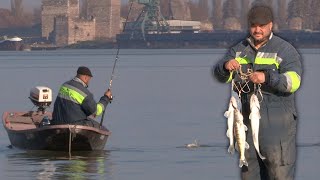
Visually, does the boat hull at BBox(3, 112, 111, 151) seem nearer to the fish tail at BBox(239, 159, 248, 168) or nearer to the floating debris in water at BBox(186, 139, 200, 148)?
the floating debris in water at BBox(186, 139, 200, 148)

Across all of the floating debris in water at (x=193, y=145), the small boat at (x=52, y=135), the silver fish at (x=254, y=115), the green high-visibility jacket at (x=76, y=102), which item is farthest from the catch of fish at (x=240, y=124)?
the floating debris in water at (x=193, y=145)

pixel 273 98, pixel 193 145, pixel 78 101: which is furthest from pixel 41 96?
pixel 273 98

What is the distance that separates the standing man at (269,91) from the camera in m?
9.51

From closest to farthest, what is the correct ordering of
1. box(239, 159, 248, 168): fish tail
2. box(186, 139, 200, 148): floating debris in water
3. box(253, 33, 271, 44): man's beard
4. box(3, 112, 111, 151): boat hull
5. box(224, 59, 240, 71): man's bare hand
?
box(224, 59, 240, 71): man's bare hand
box(239, 159, 248, 168): fish tail
box(253, 33, 271, 44): man's beard
box(3, 112, 111, 151): boat hull
box(186, 139, 200, 148): floating debris in water

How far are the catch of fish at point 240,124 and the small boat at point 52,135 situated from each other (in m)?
12.3

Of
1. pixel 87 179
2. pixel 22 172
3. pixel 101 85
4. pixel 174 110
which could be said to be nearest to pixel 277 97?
pixel 87 179

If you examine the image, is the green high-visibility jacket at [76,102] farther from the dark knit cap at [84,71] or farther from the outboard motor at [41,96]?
the outboard motor at [41,96]

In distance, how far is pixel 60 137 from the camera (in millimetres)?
22312

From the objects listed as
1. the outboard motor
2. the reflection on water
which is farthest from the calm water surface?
the outboard motor

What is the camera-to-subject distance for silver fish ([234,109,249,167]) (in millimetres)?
9227

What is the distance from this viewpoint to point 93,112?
20656 mm

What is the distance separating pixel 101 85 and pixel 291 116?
158ft

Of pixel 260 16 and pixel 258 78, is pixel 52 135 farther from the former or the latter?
pixel 258 78

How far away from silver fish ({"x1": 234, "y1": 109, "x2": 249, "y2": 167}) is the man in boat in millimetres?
10727
